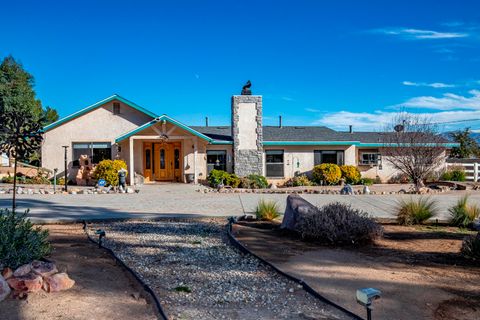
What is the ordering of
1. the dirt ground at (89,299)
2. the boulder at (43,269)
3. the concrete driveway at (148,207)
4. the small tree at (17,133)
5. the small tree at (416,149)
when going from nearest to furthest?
the dirt ground at (89,299) → the boulder at (43,269) → the small tree at (17,133) → the concrete driveway at (148,207) → the small tree at (416,149)

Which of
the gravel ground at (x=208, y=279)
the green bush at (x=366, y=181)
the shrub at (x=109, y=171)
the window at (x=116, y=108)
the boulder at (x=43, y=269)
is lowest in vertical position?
the gravel ground at (x=208, y=279)

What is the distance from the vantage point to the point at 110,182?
67.2 feet

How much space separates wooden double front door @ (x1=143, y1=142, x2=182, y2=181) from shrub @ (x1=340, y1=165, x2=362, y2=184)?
31.4 feet

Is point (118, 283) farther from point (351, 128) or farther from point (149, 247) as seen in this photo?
point (351, 128)

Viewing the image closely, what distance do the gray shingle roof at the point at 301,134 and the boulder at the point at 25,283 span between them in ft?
65.3

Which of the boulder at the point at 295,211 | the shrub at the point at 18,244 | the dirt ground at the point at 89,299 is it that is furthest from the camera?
the boulder at the point at 295,211

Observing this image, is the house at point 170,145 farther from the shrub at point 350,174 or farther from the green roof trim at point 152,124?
the shrub at point 350,174

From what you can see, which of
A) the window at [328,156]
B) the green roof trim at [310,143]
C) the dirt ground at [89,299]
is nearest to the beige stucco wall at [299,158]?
the window at [328,156]

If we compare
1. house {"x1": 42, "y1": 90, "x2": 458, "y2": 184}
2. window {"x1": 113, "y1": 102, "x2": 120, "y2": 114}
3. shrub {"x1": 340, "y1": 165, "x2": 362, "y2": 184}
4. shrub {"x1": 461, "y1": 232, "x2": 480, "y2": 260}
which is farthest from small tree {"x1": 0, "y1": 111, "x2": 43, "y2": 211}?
shrub {"x1": 340, "y1": 165, "x2": 362, "y2": 184}

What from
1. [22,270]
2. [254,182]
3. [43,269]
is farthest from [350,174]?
[22,270]

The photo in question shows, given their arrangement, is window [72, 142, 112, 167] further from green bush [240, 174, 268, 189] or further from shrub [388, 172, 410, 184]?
shrub [388, 172, 410, 184]

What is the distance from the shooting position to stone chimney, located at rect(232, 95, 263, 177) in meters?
23.5

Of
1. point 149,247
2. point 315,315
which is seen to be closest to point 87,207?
point 149,247

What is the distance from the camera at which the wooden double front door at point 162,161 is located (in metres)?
23.9
